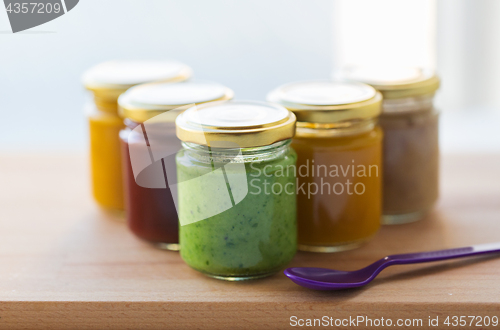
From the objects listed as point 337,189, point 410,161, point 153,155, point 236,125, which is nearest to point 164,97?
point 153,155

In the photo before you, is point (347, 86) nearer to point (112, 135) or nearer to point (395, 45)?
point (112, 135)

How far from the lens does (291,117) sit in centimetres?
80

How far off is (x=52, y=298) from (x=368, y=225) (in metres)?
0.48

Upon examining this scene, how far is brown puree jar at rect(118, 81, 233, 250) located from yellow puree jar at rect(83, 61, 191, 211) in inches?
2.3

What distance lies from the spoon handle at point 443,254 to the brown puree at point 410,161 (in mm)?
140

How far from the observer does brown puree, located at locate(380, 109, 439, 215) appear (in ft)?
3.13

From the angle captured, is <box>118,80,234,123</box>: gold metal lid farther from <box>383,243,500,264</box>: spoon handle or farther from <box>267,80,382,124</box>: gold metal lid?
<box>383,243,500,264</box>: spoon handle

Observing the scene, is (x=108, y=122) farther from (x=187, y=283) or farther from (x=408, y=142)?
(x=408, y=142)

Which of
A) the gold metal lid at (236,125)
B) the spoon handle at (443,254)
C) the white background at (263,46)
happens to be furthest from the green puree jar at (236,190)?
the white background at (263,46)

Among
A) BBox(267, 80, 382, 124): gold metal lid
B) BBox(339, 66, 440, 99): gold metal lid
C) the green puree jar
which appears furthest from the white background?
the green puree jar

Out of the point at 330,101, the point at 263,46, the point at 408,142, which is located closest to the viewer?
the point at 330,101

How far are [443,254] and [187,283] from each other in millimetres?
387

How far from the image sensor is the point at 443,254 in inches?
33.8

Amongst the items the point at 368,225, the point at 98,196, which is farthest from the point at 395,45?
the point at 98,196
